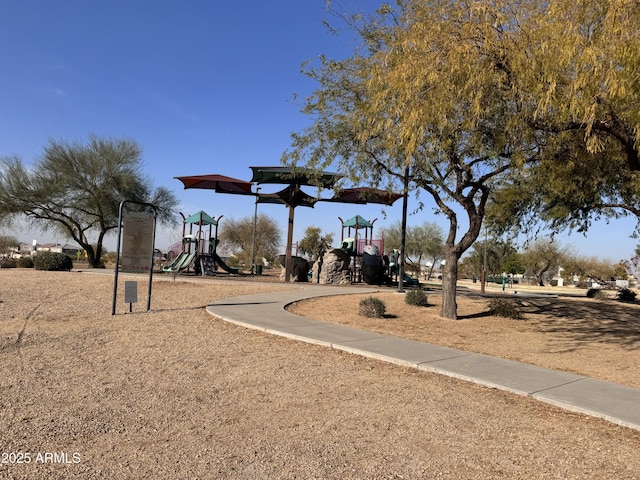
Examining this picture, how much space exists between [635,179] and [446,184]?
450cm

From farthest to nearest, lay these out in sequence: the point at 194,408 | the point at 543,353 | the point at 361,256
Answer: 1. the point at 361,256
2. the point at 543,353
3. the point at 194,408

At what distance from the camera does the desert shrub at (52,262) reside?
85.3 ft

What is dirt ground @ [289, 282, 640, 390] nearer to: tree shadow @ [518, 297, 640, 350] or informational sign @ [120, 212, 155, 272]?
tree shadow @ [518, 297, 640, 350]

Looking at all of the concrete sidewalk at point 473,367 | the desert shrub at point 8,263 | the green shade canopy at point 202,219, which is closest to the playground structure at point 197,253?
the green shade canopy at point 202,219

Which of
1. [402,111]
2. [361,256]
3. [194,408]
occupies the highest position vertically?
[402,111]

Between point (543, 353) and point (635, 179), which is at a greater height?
point (635, 179)

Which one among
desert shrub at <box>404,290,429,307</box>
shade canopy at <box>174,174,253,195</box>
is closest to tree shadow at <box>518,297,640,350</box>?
desert shrub at <box>404,290,429,307</box>

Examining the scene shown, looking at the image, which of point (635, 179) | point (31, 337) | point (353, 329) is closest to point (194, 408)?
point (31, 337)

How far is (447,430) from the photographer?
192 inches

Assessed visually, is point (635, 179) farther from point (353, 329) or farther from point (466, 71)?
point (353, 329)

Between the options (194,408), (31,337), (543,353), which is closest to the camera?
(194,408)

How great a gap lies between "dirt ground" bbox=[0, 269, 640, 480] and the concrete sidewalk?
25 cm

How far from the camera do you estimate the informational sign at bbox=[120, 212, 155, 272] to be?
40.3 feet

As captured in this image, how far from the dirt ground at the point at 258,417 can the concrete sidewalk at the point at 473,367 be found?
249 mm
